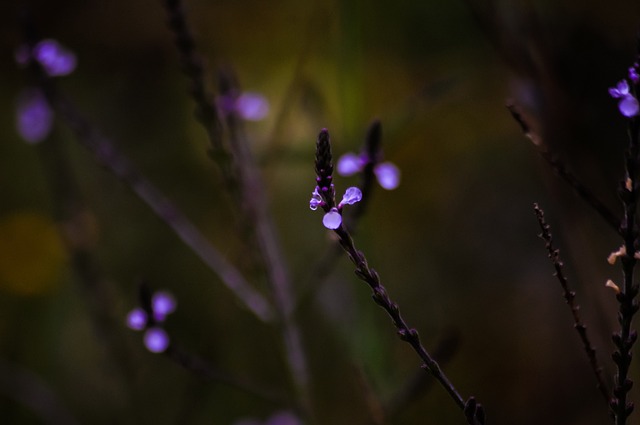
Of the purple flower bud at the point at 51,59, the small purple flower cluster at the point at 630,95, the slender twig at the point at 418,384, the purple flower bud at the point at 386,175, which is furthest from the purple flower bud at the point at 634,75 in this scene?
the purple flower bud at the point at 51,59

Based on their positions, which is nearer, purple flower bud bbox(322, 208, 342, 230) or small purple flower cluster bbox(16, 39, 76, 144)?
purple flower bud bbox(322, 208, 342, 230)

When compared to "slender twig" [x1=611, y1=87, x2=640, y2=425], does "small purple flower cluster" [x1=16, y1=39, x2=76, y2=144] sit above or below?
above

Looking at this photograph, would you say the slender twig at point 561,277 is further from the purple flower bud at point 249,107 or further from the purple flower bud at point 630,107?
the purple flower bud at point 249,107

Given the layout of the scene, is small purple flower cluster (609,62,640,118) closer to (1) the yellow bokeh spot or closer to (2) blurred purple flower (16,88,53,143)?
(2) blurred purple flower (16,88,53,143)

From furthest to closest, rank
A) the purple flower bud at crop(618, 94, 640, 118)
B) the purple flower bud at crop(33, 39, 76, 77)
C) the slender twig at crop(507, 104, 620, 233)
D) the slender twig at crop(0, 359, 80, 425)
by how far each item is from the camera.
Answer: the slender twig at crop(0, 359, 80, 425), the purple flower bud at crop(33, 39, 76, 77), the slender twig at crop(507, 104, 620, 233), the purple flower bud at crop(618, 94, 640, 118)

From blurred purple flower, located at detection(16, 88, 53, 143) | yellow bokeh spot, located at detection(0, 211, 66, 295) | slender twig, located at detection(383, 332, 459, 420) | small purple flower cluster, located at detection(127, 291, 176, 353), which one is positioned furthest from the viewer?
yellow bokeh spot, located at detection(0, 211, 66, 295)

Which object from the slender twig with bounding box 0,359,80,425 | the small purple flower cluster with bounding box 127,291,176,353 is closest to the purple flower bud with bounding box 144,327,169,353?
the small purple flower cluster with bounding box 127,291,176,353
